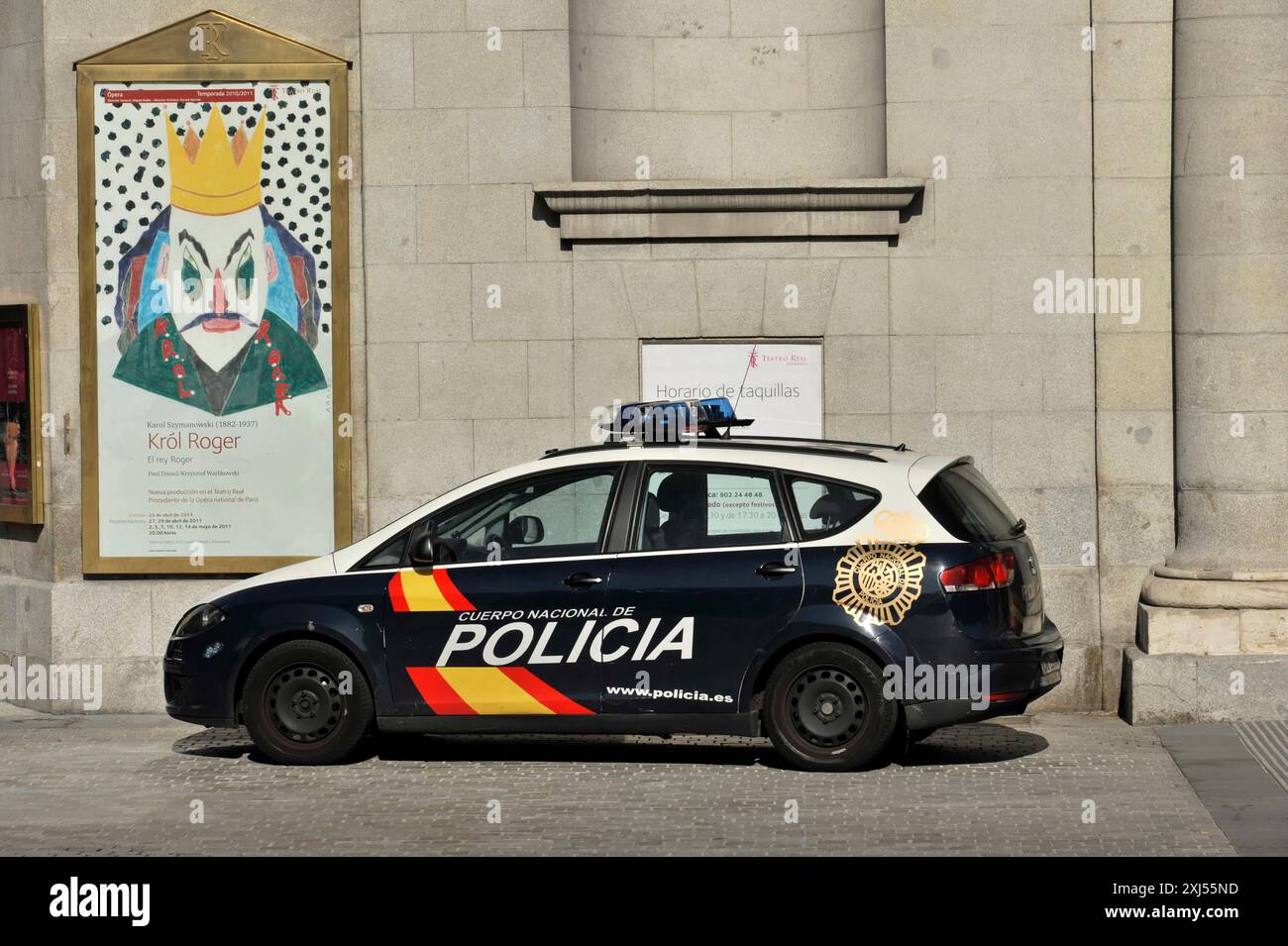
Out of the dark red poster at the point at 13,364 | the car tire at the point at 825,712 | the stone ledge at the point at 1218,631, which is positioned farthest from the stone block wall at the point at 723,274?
the car tire at the point at 825,712

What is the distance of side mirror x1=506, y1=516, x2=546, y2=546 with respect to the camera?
9.70 metres

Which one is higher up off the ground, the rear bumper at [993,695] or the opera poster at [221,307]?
the opera poster at [221,307]

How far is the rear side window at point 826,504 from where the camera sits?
938 centimetres

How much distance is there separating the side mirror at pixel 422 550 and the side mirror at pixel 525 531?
0.44m

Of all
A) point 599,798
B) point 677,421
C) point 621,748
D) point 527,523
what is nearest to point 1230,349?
point 677,421

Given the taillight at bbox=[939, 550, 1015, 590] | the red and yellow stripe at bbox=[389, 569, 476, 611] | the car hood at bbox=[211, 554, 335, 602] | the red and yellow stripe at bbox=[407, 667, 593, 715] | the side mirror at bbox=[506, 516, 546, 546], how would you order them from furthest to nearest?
the car hood at bbox=[211, 554, 335, 602]
the side mirror at bbox=[506, 516, 546, 546]
the red and yellow stripe at bbox=[389, 569, 476, 611]
the red and yellow stripe at bbox=[407, 667, 593, 715]
the taillight at bbox=[939, 550, 1015, 590]

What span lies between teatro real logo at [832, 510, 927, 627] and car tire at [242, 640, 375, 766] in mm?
2593

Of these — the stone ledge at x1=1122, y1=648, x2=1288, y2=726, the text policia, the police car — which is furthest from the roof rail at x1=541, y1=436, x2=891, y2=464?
the stone ledge at x1=1122, y1=648, x2=1288, y2=726

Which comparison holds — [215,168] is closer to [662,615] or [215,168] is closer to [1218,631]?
[662,615]

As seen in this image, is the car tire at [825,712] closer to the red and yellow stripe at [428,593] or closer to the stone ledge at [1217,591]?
the red and yellow stripe at [428,593]

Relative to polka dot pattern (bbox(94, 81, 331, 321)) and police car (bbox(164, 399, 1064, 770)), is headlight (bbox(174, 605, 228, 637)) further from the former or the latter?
polka dot pattern (bbox(94, 81, 331, 321))

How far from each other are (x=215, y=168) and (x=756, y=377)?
12.8ft

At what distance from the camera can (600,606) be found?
9438 mm

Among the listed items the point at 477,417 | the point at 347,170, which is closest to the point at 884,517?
the point at 477,417
